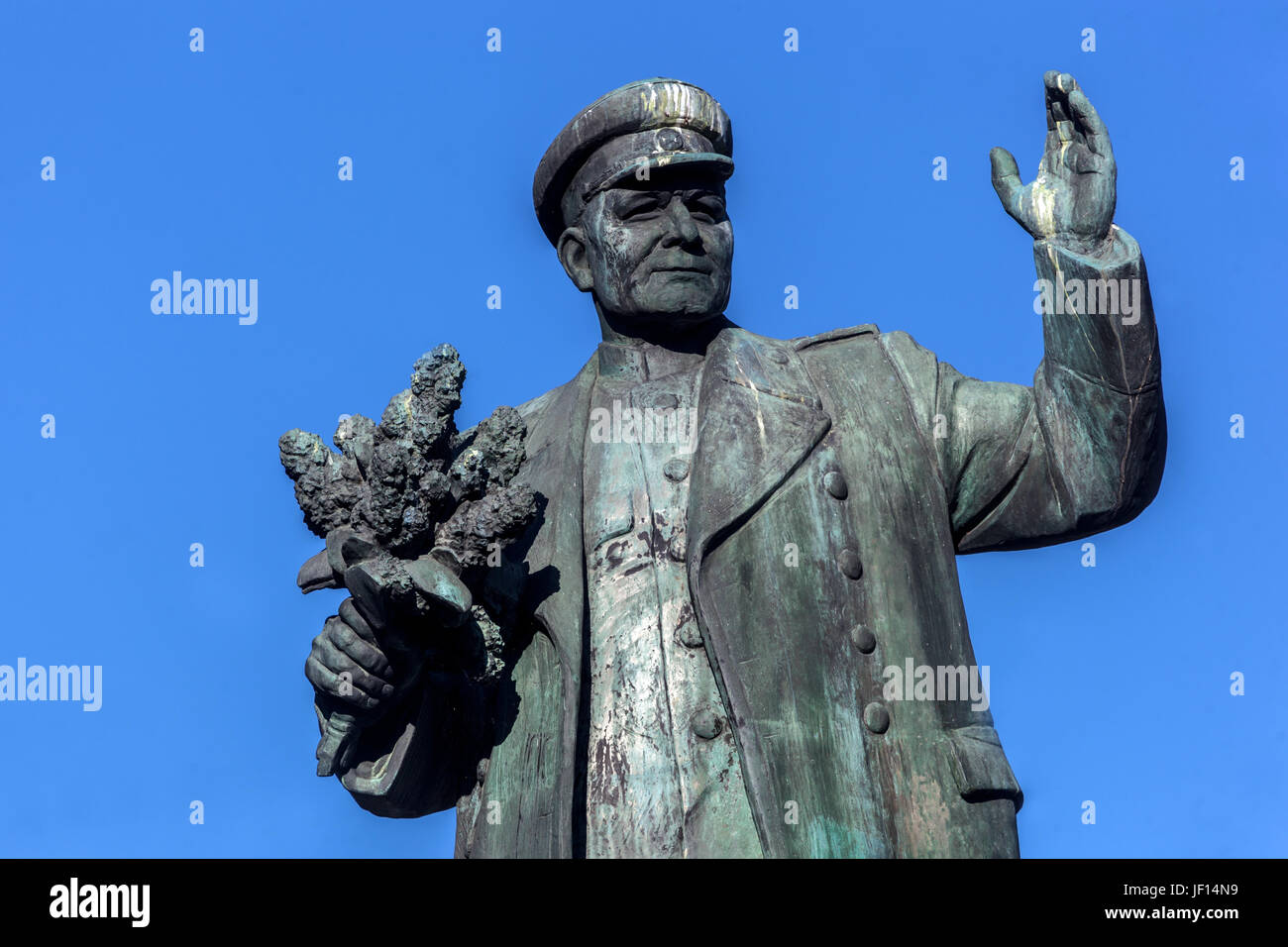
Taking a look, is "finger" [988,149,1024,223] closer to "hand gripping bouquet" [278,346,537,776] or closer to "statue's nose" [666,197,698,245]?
"statue's nose" [666,197,698,245]

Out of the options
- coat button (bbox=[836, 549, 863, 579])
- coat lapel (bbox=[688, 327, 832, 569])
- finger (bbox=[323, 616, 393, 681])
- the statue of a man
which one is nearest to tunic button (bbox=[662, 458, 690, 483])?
the statue of a man

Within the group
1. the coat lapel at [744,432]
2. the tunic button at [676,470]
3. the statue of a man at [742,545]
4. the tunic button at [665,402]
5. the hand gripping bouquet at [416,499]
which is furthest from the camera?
the tunic button at [665,402]

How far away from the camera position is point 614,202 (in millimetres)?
13180

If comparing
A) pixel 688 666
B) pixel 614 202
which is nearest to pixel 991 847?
pixel 688 666

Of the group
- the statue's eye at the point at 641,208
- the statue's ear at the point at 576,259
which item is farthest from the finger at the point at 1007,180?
the statue's ear at the point at 576,259

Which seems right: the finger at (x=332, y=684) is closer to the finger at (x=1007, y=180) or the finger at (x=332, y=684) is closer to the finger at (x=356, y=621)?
the finger at (x=356, y=621)

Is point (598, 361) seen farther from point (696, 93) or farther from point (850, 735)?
point (850, 735)

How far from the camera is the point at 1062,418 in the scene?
12445mm

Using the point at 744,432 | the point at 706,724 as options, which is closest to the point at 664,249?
the point at 744,432

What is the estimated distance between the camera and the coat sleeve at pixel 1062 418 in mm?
12039

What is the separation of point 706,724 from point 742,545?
34.3 inches

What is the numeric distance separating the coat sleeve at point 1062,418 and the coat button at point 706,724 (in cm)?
161

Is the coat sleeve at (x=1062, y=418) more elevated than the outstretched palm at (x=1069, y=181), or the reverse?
the outstretched palm at (x=1069, y=181)
